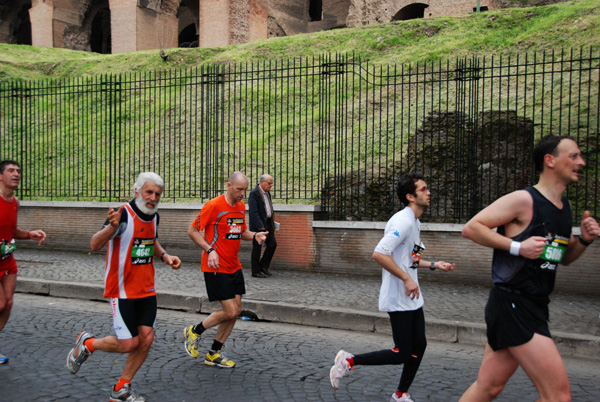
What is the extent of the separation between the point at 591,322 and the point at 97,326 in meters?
5.73

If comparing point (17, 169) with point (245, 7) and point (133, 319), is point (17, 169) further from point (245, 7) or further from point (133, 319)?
point (245, 7)

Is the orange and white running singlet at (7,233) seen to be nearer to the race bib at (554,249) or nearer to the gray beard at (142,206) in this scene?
the gray beard at (142,206)

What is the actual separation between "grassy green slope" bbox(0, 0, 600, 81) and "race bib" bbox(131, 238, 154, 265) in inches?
403

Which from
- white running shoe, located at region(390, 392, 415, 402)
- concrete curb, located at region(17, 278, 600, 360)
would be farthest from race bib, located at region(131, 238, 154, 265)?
concrete curb, located at region(17, 278, 600, 360)

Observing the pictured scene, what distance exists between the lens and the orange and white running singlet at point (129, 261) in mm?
4340

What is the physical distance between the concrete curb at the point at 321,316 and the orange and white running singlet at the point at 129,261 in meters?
3.30

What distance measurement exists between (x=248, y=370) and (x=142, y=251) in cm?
156

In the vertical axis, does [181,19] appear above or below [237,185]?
above

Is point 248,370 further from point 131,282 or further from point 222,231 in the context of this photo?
point 131,282

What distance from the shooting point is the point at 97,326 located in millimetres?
6859

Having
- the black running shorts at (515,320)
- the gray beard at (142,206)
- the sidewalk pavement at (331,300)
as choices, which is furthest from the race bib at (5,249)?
the black running shorts at (515,320)

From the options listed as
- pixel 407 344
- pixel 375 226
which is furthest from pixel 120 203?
pixel 407 344

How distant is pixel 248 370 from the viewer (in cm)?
524

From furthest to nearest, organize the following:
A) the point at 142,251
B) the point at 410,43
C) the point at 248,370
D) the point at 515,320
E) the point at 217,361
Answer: the point at 410,43
the point at 217,361
the point at 248,370
the point at 142,251
the point at 515,320
